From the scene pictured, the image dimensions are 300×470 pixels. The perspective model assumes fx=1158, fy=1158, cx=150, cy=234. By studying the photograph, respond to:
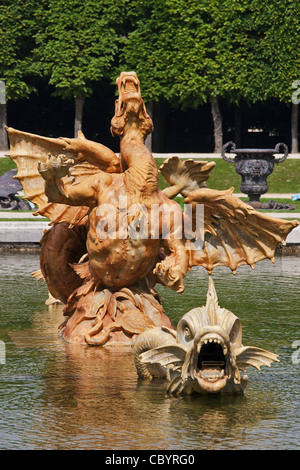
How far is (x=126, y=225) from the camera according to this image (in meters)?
8.31

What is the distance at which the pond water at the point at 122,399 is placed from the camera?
19.0 ft

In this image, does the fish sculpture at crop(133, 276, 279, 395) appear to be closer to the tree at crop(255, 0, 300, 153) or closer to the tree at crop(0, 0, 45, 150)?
the tree at crop(255, 0, 300, 153)

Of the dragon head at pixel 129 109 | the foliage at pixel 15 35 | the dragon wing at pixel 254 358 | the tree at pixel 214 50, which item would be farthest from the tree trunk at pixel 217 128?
the dragon wing at pixel 254 358

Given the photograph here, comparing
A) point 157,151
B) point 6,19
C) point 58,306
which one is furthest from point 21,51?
point 58,306

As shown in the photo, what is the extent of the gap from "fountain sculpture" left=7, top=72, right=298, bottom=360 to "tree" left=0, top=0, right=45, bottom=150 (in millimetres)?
27838

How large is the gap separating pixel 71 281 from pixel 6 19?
28782mm

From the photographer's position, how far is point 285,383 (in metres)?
7.19

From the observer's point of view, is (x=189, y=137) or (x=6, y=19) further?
(x=189, y=137)

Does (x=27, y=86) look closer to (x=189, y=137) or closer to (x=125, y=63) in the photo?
(x=125, y=63)

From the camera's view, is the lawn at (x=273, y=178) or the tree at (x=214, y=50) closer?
the lawn at (x=273, y=178)

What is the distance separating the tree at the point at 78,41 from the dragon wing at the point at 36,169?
2726 centimetres

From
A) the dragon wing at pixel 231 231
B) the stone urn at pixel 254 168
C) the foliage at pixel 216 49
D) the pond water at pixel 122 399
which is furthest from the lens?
the foliage at pixel 216 49

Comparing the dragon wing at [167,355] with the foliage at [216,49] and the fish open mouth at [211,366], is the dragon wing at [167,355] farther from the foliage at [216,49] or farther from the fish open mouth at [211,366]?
the foliage at [216,49]

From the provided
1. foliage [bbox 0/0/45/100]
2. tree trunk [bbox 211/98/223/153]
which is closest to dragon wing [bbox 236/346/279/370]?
tree trunk [bbox 211/98/223/153]
